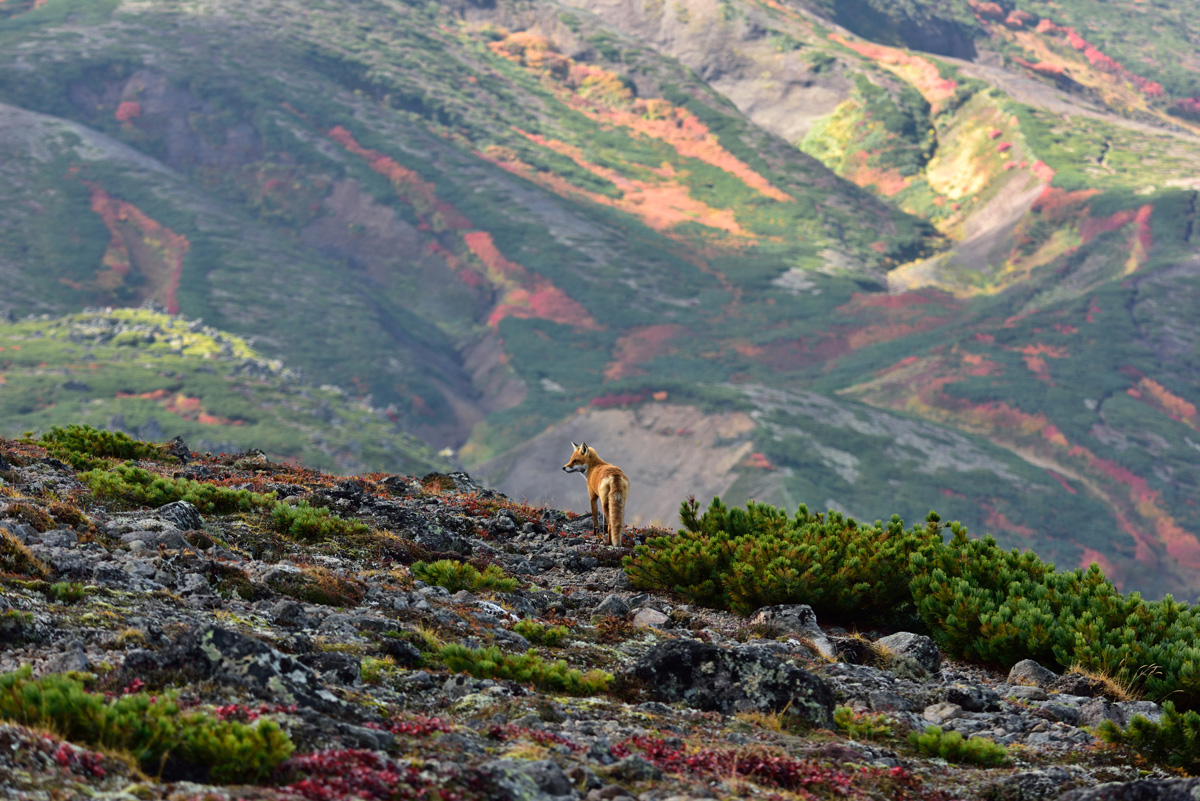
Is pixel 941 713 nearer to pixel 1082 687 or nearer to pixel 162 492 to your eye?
pixel 1082 687

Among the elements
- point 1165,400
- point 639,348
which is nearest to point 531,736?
point 639,348

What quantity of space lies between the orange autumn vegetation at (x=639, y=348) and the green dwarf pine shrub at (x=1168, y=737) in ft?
362

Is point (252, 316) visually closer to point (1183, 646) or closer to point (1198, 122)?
Answer: point (1183, 646)

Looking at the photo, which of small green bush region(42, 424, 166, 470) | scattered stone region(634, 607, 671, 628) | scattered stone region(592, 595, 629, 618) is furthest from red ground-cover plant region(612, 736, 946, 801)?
small green bush region(42, 424, 166, 470)

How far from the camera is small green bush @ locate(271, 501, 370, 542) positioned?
11.9 meters

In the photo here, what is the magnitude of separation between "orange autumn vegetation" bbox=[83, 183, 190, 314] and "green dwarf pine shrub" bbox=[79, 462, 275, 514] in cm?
11136

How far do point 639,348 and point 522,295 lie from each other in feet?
58.8

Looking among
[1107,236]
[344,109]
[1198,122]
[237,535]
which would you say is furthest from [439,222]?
[1198,122]

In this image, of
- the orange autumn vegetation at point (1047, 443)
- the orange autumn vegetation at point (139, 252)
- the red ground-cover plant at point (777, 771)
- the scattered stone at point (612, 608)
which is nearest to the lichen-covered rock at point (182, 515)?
the scattered stone at point (612, 608)

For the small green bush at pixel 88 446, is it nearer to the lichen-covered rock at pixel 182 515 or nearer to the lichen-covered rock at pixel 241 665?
the lichen-covered rock at pixel 182 515

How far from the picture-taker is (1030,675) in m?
10.2

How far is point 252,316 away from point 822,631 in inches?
4461

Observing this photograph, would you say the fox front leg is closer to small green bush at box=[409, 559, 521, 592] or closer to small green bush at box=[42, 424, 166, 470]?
small green bush at box=[409, 559, 521, 592]

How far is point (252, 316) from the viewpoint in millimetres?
115375
